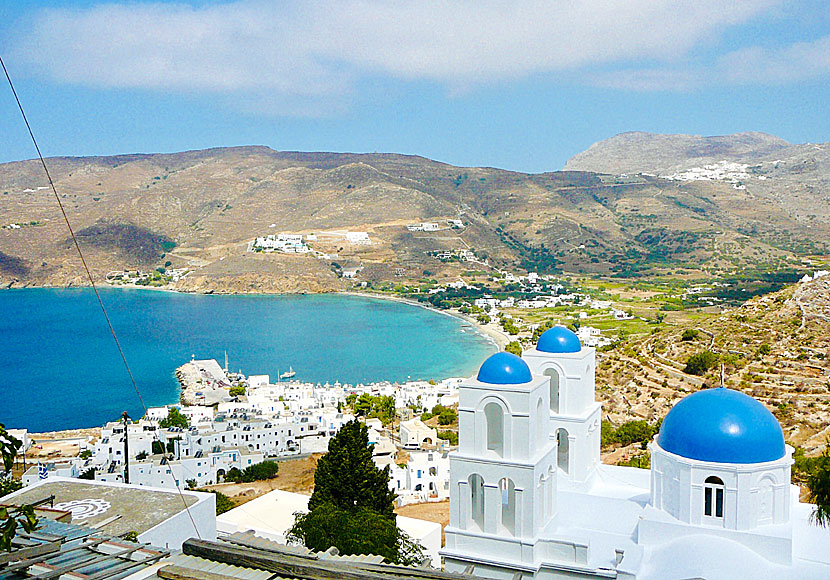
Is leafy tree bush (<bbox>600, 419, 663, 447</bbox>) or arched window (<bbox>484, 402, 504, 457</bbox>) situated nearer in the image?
arched window (<bbox>484, 402, 504, 457</bbox>)

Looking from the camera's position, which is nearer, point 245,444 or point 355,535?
point 355,535

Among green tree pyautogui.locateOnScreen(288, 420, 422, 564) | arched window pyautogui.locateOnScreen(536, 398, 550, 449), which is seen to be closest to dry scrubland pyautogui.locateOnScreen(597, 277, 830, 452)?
green tree pyautogui.locateOnScreen(288, 420, 422, 564)

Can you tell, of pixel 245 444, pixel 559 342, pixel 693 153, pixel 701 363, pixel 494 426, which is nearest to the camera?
pixel 494 426

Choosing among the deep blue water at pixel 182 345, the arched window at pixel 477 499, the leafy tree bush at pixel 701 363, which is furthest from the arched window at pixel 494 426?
the deep blue water at pixel 182 345

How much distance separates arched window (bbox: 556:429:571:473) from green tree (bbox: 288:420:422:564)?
2.64 meters

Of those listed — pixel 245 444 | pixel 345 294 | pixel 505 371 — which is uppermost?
pixel 505 371

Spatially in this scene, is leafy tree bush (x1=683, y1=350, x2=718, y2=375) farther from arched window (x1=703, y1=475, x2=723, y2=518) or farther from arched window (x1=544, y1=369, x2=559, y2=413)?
arched window (x1=703, y1=475, x2=723, y2=518)

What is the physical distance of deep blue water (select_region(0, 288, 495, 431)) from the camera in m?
42.0

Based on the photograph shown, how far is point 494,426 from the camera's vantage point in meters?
7.77

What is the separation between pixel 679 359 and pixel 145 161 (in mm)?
142343

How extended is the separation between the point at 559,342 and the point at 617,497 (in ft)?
6.53

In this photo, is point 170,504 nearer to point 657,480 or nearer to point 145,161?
point 657,480

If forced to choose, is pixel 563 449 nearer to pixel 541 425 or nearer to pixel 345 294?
pixel 541 425

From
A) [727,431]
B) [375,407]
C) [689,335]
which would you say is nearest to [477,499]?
[727,431]
